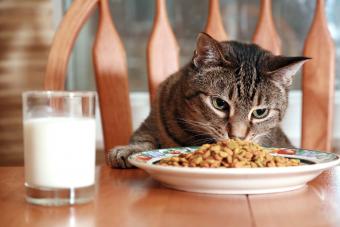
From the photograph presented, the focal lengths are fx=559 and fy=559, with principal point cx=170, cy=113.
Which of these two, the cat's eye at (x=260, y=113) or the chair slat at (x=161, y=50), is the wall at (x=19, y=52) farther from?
the cat's eye at (x=260, y=113)

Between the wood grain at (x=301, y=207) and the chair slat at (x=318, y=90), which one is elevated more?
the chair slat at (x=318, y=90)

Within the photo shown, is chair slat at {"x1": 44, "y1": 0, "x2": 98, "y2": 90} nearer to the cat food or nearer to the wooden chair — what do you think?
the wooden chair

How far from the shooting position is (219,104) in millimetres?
1308

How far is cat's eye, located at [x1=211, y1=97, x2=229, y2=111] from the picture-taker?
1298 millimetres

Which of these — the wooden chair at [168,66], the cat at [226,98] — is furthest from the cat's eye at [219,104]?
the wooden chair at [168,66]

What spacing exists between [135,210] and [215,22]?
959 mm

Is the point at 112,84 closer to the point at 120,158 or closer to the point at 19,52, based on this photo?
the point at 19,52

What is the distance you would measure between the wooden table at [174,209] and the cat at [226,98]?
341 millimetres

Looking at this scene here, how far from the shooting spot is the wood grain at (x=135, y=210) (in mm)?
673

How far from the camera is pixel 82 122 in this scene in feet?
2.45

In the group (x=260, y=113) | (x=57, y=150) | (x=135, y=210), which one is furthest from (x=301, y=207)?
(x=260, y=113)

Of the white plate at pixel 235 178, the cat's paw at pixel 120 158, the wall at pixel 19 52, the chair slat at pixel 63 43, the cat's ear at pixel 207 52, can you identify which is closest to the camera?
the white plate at pixel 235 178

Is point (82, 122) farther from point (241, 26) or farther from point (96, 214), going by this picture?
point (241, 26)

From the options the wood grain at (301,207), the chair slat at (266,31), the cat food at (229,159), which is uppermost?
the chair slat at (266,31)
